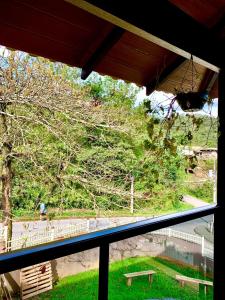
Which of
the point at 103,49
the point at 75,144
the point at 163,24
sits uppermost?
the point at 103,49

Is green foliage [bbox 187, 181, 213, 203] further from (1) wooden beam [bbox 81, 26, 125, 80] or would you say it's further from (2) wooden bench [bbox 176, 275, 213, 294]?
(1) wooden beam [bbox 81, 26, 125, 80]

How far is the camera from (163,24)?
125 cm

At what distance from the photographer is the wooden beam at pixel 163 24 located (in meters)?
1.09

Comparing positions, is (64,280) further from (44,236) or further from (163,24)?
(44,236)

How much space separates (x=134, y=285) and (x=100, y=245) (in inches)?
19.0

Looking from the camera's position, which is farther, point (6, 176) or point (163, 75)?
point (6, 176)

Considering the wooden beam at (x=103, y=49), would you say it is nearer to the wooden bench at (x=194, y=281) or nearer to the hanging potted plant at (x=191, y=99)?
the hanging potted plant at (x=191, y=99)

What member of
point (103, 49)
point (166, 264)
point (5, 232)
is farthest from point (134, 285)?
point (5, 232)

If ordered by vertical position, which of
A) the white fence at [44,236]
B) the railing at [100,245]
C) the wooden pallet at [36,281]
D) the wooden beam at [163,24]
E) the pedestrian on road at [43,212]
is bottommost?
Result: the white fence at [44,236]

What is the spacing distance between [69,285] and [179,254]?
0.78m

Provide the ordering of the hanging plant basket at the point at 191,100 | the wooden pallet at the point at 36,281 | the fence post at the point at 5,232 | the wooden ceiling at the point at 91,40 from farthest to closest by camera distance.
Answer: the fence post at the point at 5,232 < the hanging plant basket at the point at 191,100 < the wooden ceiling at the point at 91,40 < the wooden pallet at the point at 36,281

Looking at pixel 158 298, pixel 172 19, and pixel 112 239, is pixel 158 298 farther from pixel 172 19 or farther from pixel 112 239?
pixel 172 19

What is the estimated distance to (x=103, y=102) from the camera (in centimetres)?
683

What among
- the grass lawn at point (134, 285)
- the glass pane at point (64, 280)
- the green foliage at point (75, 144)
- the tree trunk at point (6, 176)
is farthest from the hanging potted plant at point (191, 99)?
the tree trunk at point (6, 176)
